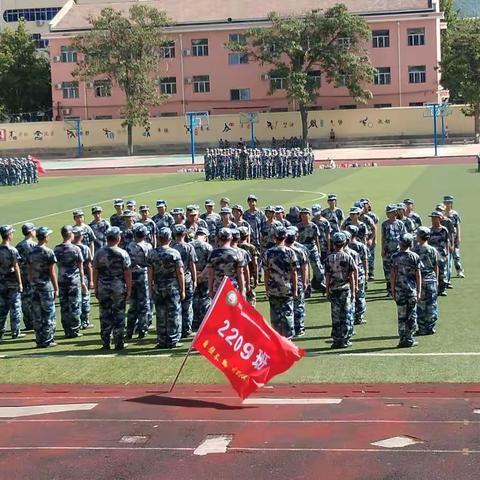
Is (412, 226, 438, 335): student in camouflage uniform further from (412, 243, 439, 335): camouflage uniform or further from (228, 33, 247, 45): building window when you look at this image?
(228, 33, 247, 45): building window

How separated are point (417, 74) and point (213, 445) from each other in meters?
64.3

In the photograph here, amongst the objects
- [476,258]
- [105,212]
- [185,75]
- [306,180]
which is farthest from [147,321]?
[185,75]

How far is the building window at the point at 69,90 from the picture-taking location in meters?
74.2

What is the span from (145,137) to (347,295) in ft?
198

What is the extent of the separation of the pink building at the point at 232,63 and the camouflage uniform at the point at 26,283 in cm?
5677

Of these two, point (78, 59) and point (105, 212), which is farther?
point (78, 59)

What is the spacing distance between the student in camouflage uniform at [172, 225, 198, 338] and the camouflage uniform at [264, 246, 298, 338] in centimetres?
Result: 117

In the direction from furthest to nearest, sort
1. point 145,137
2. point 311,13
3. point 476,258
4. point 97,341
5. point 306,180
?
point 145,137
point 311,13
point 306,180
point 476,258
point 97,341

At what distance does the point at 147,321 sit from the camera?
1360 cm

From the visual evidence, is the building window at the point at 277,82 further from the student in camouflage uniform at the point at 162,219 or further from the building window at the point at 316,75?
the student in camouflage uniform at the point at 162,219

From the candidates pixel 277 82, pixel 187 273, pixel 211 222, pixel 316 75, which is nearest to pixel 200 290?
pixel 187 273

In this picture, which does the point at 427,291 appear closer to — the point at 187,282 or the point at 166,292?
the point at 187,282

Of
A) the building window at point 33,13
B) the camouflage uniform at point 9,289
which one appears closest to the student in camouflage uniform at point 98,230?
the camouflage uniform at point 9,289

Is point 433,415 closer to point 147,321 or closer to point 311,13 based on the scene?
point 147,321
